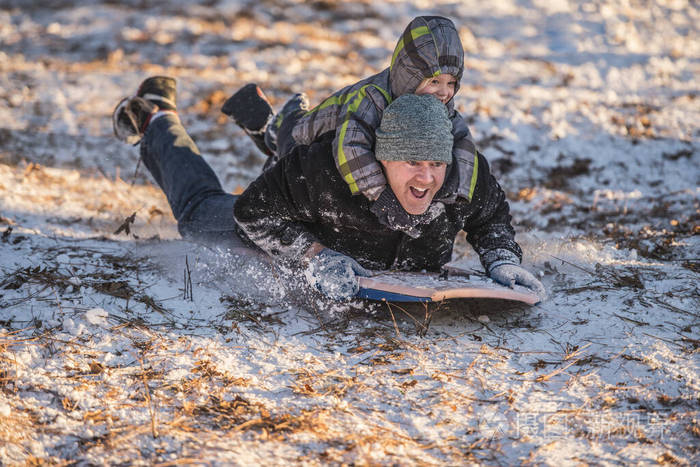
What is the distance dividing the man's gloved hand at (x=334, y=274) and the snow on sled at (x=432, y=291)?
0.23 feet

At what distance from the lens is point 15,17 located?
34.1 feet

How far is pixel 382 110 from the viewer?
134 inches

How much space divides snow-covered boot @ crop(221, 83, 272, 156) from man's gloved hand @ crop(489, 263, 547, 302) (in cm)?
228

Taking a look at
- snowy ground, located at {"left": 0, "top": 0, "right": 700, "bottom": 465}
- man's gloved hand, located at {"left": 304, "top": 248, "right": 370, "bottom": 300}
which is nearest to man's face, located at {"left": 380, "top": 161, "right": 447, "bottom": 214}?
man's gloved hand, located at {"left": 304, "top": 248, "right": 370, "bottom": 300}

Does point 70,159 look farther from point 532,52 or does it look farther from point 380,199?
point 532,52

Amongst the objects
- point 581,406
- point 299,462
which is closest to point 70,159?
point 299,462

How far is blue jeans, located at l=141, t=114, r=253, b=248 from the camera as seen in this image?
155 inches

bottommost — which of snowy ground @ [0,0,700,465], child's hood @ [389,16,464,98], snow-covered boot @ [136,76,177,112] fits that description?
snowy ground @ [0,0,700,465]

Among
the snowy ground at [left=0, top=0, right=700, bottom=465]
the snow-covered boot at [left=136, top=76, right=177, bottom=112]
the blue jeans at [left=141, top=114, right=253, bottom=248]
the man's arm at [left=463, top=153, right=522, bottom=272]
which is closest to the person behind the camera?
the snowy ground at [left=0, top=0, right=700, bottom=465]

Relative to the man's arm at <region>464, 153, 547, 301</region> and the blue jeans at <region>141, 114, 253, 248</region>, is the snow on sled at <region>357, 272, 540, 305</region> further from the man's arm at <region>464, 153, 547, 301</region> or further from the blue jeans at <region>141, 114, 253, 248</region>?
the blue jeans at <region>141, 114, 253, 248</region>

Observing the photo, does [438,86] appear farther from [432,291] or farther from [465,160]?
[432,291]

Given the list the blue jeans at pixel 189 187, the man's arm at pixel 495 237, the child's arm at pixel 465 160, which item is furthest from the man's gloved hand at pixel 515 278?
the blue jeans at pixel 189 187

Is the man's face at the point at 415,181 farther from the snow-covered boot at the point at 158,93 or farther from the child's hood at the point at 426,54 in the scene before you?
the snow-covered boot at the point at 158,93

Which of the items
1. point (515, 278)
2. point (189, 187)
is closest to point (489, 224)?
point (515, 278)
